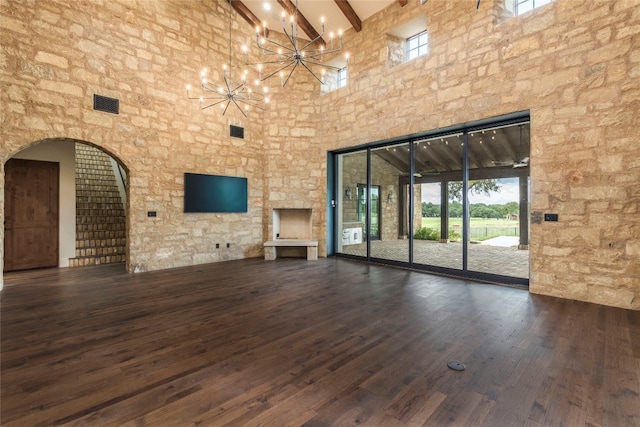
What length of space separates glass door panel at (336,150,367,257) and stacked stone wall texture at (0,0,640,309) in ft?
1.61

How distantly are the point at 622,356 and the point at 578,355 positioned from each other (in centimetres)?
35

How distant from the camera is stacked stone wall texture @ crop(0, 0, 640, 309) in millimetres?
3512

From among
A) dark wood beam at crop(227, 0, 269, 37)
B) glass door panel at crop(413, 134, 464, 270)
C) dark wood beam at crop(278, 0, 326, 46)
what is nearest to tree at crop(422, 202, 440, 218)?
glass door panel at crop(413, 134, 464, 270)

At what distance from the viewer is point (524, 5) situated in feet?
14.5

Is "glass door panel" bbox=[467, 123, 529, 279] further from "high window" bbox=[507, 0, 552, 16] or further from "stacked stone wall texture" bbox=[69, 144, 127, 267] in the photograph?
"stacked stone wall texture" bbox=[69, 144, 127, 267]

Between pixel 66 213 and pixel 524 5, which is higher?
pixel 524 5

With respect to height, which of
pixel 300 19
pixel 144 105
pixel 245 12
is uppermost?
pixel 245 12

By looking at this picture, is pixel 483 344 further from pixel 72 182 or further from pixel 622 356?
pixel 72 182

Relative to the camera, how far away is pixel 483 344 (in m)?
2.48

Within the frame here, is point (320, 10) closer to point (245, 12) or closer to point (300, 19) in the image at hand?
point (300, 19)

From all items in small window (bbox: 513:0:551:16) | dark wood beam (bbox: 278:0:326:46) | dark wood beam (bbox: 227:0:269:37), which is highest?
dark wood beam (bbox: 227:0:269:37)

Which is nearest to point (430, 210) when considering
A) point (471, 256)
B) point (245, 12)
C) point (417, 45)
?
point (471, 256)

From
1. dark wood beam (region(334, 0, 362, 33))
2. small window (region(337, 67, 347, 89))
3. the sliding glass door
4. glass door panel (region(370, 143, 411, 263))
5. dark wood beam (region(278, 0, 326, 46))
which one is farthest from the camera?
small window (region(337, 67, 347, 89))

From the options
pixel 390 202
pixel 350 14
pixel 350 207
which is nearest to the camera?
pixel 350 14
